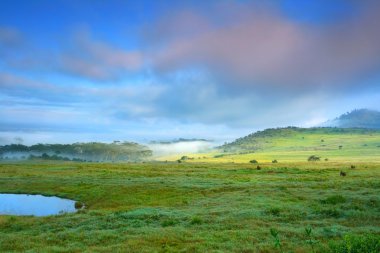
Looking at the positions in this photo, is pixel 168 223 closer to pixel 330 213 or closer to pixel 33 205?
pixel 330 213

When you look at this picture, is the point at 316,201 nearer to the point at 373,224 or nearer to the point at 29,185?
the point at 373,224

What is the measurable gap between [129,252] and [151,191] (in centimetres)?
3614

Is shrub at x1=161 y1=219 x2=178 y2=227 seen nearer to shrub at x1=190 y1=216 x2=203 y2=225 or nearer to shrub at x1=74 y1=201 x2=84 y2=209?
shrub at x1=190 y1=216 x2=203 y2=225

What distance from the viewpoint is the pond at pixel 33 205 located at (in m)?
51.8

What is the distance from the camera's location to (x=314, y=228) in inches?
1120

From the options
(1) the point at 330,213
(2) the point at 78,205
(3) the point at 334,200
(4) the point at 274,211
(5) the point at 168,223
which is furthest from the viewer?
(2) the point at 78,205

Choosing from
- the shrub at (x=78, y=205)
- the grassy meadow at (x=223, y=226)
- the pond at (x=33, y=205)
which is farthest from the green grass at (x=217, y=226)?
the pond at (x=33, y=205)

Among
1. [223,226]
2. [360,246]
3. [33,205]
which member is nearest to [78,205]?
[33,205]

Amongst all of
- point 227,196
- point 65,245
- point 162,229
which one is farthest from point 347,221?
point 65,245

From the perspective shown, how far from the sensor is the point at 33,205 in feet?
187

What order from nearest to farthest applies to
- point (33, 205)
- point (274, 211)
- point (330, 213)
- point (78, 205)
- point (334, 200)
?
point (330, 213) < point (274, 211) < point (334, 200) < point (78, 205) < point (33, 205)

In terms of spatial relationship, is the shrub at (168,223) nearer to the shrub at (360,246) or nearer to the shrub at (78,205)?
the shrub at (360,246)

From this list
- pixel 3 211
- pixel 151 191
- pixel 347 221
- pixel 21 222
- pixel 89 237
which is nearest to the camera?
pixel 89 237

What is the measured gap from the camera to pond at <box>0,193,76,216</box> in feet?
170
